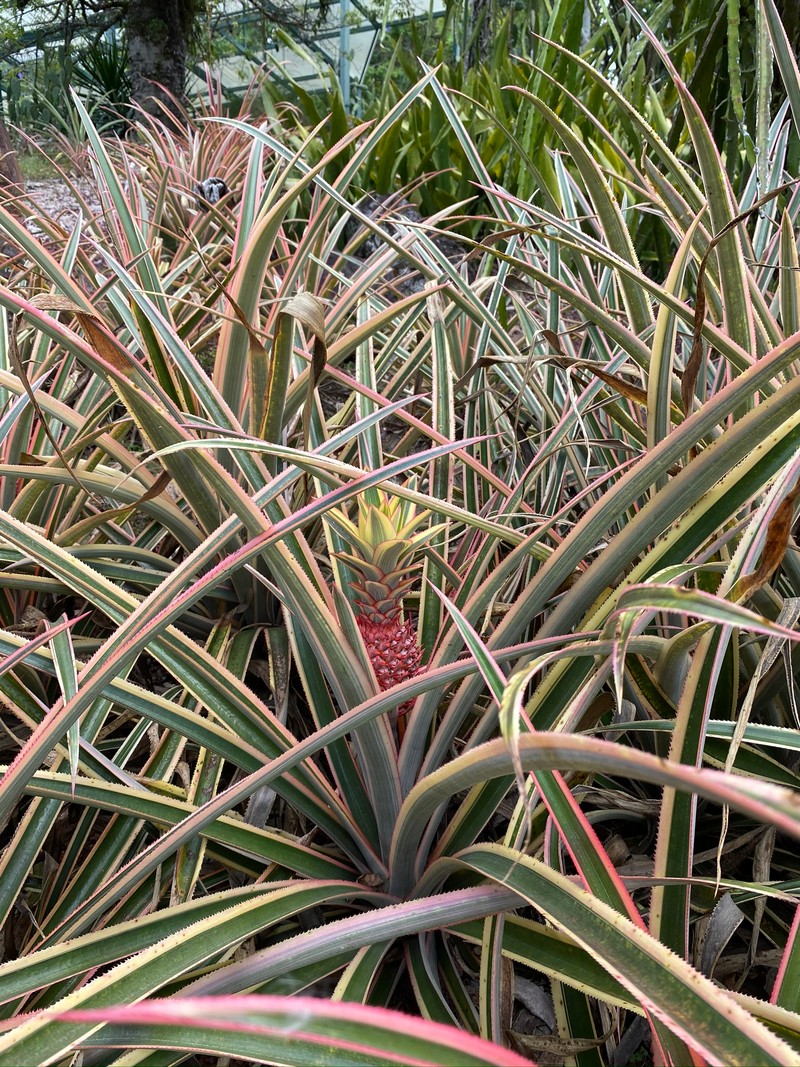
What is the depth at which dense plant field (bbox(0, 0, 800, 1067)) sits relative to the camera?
0.39 metres

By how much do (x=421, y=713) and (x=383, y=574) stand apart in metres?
0.11

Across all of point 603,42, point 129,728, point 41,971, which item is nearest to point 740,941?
point 41,971

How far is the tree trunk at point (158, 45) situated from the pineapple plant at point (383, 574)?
443cm

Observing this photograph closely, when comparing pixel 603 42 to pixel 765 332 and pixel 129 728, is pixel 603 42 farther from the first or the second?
pixel 129 728

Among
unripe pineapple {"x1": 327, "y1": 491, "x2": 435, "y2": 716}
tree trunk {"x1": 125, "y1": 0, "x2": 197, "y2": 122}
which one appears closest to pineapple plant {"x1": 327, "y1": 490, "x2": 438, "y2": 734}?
unripe pineapple {"x1": 327, "y1": 491, "x2": 435, "y2": 716}

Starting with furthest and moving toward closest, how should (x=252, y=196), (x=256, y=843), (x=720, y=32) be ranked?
(x=720, y=32) < (x=252, y=196) < (x=256, y=843)

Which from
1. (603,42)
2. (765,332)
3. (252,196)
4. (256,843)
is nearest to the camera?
(256,843)

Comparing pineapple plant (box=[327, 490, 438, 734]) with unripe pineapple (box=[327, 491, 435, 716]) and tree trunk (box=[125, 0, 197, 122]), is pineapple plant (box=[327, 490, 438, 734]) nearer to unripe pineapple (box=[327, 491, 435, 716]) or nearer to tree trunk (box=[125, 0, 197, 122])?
unripe pineapple (box=[327, 491, 435, 716])

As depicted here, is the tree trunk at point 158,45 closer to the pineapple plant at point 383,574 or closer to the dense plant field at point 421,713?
the dense plant field at point 421,713

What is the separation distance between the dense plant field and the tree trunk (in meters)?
4.22

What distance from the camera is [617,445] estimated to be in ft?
2.50

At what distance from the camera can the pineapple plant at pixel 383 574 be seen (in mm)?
541

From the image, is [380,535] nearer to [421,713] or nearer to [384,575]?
[384,575]

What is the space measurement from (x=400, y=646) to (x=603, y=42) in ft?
9.26
